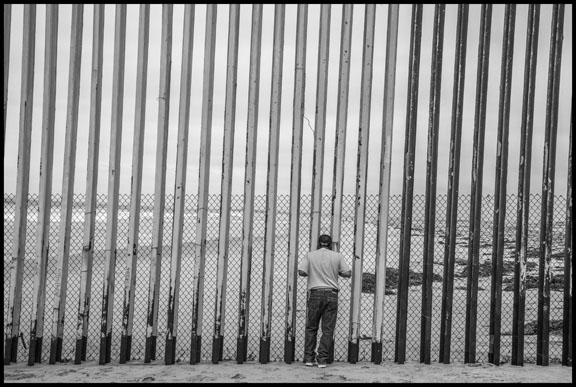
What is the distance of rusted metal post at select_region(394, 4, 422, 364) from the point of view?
23.6 feet

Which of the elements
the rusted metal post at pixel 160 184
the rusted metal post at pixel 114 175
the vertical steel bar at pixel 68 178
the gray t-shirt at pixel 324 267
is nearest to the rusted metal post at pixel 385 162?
the gray t-shirt at pixel 324 267

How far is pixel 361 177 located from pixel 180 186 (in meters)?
2.23

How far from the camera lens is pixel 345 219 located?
7492 millimetres

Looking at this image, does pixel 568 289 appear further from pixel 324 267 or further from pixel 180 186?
pixel 180 186

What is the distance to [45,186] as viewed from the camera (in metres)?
7.20

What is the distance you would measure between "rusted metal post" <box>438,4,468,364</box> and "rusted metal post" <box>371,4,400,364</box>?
0.75m

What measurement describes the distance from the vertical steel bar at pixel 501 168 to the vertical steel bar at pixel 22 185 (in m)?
5.80

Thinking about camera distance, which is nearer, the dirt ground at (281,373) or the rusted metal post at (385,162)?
the dirt ground at (281,373)

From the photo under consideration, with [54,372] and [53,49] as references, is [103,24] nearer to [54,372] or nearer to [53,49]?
[53,49]

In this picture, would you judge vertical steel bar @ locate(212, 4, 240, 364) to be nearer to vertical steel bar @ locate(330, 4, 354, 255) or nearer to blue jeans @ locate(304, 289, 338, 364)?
blue jeans @ locate(304, 289, 338, 364)

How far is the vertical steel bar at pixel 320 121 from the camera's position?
723 centimetres

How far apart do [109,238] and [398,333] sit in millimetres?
3700

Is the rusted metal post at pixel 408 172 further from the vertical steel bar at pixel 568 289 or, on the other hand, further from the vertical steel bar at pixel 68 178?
the vertical steel bar at pixel 68 178

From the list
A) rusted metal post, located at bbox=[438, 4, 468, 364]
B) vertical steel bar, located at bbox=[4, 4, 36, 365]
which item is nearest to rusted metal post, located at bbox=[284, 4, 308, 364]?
rusted metal post, located at bbox=[438, 4, 468, 364]
